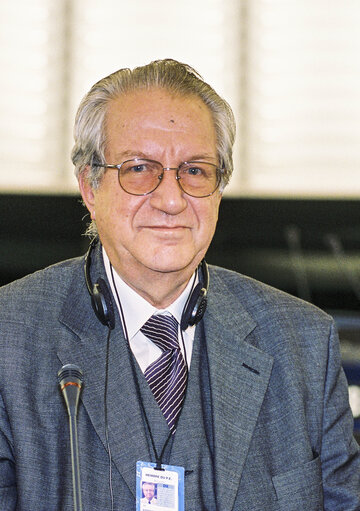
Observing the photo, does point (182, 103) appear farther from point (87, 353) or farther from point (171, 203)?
point (87, 353)

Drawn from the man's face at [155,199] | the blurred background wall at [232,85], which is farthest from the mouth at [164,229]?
the blurred background wall at [232,85]

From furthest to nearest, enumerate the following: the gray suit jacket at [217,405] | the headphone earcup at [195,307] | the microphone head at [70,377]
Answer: the headphone earcup at [195,307]
the gray suit jacket at [217,405]
the microphone head at [70,377]

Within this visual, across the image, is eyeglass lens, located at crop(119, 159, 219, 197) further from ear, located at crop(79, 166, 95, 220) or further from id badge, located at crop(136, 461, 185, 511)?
id badge, located at crop(136, 461, 185, 511)

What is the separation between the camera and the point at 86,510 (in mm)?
1524

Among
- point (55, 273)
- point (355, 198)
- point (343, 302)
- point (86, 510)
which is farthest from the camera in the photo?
point (355, 198)

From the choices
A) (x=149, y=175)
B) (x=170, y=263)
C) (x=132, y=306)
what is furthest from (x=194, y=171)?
(x=132, y=306)

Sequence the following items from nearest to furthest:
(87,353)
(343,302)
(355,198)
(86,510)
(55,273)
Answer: (86,510) → (87,353) → (55,273) → (343,302) → (355,198)

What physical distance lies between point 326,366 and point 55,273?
0.67 m

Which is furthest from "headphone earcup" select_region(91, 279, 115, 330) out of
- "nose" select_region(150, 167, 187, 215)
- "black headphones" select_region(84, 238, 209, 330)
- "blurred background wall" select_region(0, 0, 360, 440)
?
"blurred background wall" select_region(0, 0, 360, 440)

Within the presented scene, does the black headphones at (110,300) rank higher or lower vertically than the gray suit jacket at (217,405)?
higher

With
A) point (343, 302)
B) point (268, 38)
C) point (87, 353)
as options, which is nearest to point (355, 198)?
point (343, 302)

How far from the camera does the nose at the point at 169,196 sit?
169cm

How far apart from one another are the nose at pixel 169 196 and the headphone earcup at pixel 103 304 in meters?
0.21

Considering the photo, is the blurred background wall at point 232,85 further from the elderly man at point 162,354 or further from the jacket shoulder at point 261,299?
the elderly man at point 162,354
